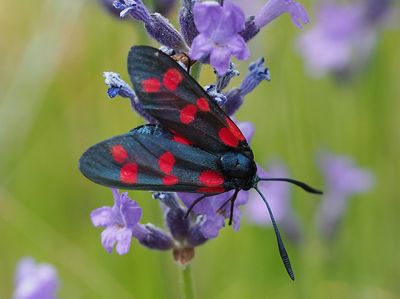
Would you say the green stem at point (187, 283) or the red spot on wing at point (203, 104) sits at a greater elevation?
the red spot on wing at point (203, 104)

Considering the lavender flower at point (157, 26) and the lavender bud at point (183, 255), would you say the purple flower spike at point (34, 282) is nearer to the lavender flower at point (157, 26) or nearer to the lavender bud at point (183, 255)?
the lavender bud at point (183, 255)

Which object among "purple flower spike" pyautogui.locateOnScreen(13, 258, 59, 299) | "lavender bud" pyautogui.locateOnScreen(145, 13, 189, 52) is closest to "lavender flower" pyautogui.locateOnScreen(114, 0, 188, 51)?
"lavender bud" pyautogui.locateOnScreen(145, 13, 189, 52)

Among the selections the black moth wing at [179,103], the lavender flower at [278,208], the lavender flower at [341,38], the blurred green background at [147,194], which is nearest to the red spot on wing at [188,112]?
the black moth wing at [179,103]

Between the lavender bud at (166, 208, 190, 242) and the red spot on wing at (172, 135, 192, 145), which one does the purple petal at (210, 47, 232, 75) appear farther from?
the lavender bud at (166, 208, 190, 242)

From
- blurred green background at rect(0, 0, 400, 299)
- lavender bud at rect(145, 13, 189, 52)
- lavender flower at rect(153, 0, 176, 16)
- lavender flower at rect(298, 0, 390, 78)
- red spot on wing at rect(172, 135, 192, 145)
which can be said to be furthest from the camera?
lavender flower at rect(298, 0, 390, 78)

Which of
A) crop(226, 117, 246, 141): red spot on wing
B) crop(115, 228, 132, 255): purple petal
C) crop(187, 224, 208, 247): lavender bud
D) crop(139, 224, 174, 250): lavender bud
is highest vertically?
crop(226, 117, 246, 141): red spot on wing

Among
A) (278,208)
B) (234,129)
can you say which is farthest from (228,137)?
(278,208)

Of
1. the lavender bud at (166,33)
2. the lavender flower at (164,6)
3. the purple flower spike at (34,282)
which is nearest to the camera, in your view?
the lavender bud at (166,33)
